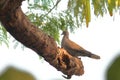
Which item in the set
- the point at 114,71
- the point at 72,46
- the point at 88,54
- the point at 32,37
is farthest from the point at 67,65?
the point at 114,71

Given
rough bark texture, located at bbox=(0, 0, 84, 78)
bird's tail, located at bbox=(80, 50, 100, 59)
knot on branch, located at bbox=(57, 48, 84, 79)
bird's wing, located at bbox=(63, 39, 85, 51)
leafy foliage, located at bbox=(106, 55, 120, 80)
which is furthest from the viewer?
bird's wing, located at bbox=(63, 39, 85, 51)

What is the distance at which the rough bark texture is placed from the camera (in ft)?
5.34

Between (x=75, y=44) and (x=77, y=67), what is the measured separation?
1047 millimetres

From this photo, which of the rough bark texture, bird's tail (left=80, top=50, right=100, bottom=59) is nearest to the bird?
bird's tail (left=80, top=50, right=100, bottom=59)

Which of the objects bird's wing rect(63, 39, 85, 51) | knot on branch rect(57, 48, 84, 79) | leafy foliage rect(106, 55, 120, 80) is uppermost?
leafy foliage rect(106, 55, 120, 80)

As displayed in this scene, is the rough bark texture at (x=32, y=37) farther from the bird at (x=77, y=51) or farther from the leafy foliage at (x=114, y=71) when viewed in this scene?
the leafy foliage at (x=114, y=71)

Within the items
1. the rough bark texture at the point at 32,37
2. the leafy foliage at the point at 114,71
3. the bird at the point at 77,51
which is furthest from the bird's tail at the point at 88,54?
the leafy foliage at the point at 114,71

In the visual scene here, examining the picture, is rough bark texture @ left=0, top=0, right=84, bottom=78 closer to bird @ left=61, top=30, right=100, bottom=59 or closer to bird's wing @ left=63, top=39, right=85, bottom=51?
bird @ left=61, top=30, right=100, bottom=59

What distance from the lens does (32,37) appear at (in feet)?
6.48

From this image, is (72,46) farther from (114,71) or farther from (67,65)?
(114,71)

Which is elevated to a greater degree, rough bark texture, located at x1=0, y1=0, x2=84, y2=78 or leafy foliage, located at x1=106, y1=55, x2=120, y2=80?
leafy foliage, located at x1=106, y1=55, x2=120, y2=80

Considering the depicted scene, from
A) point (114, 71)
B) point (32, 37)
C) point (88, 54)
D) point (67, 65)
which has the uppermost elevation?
point (114, 71)

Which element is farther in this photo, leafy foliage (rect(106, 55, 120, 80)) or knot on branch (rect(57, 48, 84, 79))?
knot on branch (rect(57, 48, 84, 79))

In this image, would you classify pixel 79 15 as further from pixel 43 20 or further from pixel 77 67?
pixel 43 20
